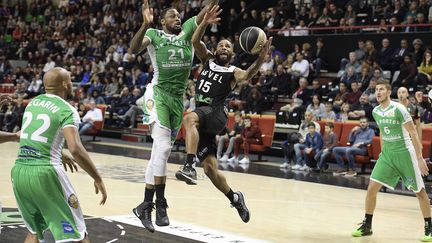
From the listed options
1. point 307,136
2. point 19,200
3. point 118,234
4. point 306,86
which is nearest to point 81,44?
point 306,86

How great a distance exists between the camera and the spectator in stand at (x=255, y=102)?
57.8 feet

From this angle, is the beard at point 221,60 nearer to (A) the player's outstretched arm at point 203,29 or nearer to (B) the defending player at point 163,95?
(A) the player's outstretched arm at point 203,29

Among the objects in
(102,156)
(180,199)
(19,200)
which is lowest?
(102,156)

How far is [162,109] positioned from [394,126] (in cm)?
289

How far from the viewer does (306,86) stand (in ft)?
57.1

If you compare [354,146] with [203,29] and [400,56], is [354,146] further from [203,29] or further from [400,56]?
[203,29]

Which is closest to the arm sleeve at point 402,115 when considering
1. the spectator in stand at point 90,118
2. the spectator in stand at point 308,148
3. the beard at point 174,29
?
the beard at point 174,29

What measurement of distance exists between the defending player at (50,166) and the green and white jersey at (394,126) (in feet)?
14.5

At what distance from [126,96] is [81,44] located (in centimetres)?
760

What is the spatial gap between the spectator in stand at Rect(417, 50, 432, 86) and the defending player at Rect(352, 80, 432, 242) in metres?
7.95

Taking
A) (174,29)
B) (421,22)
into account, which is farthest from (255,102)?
(174,29)

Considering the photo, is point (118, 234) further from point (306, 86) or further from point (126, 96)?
point (126, 96)

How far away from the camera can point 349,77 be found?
16641mm

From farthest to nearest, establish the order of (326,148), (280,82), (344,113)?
1. (280,82)
2. (344,113)
3. (326,148)
